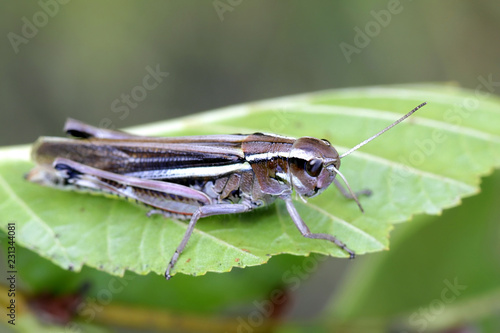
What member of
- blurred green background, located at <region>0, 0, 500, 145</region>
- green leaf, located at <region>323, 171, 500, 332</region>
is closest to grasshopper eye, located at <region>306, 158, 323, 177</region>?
green leaf, located at <region>323, 171, 500, 332</region>

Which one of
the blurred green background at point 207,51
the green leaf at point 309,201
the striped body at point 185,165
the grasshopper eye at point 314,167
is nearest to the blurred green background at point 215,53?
the blurred green background at point 207,51

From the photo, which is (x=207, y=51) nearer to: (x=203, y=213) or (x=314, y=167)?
(x=203, y=213)

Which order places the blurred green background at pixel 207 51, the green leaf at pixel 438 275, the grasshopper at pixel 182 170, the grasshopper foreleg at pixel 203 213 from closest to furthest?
the grasshopper foreleg at pixel 203 213
the grasshopper at pixel 182 170
the green leaf at pixel 438 275
the blurred green background at pixel 207 51

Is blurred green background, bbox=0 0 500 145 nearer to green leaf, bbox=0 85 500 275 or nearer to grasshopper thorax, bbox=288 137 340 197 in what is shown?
green leaf, bbox=0 85 500 275

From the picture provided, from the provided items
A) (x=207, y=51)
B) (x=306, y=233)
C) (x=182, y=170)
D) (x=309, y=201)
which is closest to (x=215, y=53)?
(x=207, y=51)

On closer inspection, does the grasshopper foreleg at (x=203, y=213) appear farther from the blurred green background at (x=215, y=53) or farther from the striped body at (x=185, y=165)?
the blurred green background at (x=215, y=53)

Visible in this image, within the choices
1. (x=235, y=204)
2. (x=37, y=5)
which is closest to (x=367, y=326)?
(x=235, y=204)

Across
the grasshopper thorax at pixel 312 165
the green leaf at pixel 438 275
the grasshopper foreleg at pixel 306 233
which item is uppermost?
the grasshopper thorax at pixel 312 165
